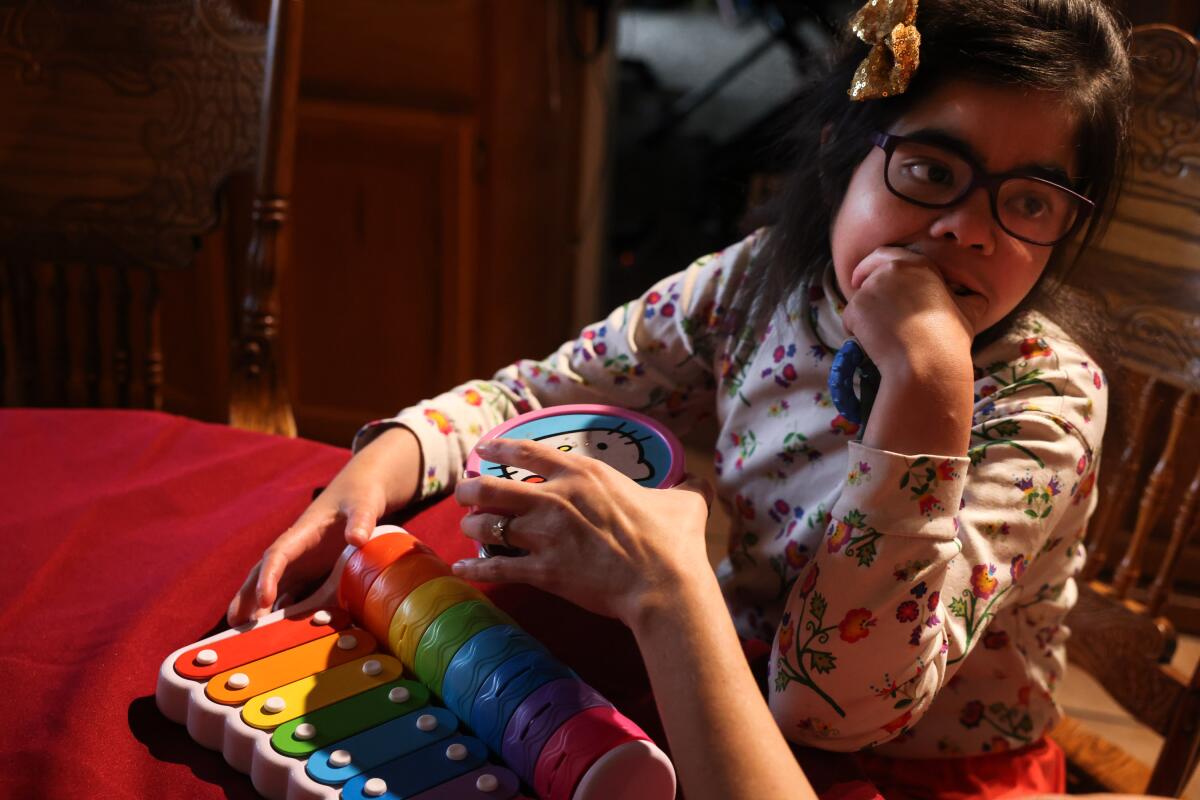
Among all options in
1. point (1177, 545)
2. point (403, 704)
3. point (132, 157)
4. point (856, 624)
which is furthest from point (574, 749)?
point (132, 157)

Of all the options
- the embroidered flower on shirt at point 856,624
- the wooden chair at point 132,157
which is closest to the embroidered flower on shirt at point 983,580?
the embroidered flower on shirt at point 856,624

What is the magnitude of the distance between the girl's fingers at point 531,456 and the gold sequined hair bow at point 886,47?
371 mm

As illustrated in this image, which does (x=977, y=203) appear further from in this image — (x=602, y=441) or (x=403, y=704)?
(x=403, y=704)

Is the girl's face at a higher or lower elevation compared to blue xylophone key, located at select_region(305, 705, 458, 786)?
higher

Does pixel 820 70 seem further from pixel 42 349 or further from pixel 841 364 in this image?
pixel 42 349

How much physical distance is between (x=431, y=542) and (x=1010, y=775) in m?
0.56

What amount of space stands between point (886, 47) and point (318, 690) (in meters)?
0.63

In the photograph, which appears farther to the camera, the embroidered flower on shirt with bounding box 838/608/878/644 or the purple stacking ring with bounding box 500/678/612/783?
the embroidered flower on shirt with bounding box 838/608/878/644

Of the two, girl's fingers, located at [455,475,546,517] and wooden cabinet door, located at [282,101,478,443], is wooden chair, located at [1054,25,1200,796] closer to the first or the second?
girl's fingers, located at [455,475,546,517]

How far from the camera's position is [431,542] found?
0.94 meters

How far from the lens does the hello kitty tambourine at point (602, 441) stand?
0.79 m

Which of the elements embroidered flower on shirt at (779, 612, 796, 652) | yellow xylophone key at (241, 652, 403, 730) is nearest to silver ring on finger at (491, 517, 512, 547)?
yellow xylophone key at (241, 652, 403, 730)

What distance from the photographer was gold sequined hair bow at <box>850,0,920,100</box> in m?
0.79

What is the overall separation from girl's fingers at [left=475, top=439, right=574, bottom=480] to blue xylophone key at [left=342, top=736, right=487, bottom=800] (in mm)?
196
